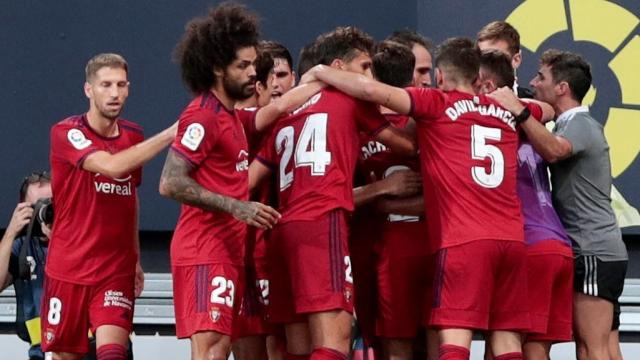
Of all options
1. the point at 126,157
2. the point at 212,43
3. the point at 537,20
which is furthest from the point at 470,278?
the point at 537,20

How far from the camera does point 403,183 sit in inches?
294

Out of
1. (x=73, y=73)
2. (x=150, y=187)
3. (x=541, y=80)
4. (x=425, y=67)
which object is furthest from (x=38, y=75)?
(x=541, y=80)

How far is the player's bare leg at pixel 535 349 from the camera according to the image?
766 centimetres

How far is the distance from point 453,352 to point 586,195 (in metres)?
1.33

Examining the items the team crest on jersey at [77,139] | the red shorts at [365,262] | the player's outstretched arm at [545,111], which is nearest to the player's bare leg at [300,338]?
the red shorts at [365,262]

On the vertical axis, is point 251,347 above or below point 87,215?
below

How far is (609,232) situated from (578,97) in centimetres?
74

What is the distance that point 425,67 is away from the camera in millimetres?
8383

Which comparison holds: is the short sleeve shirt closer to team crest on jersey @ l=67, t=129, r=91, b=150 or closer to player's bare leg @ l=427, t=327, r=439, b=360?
player's bare leg @ l=427, t=327, r=439, b=360

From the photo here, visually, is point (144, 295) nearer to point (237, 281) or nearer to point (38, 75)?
point (38, 75)

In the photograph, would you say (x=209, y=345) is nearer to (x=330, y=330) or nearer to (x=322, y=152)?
(x=330, y=330)

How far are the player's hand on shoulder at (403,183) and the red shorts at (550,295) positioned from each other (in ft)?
2.16

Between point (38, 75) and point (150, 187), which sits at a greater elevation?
point (38, 75)

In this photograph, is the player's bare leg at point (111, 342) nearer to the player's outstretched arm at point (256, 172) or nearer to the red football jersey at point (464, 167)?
the player's outstretched arm at point (256, 172)
